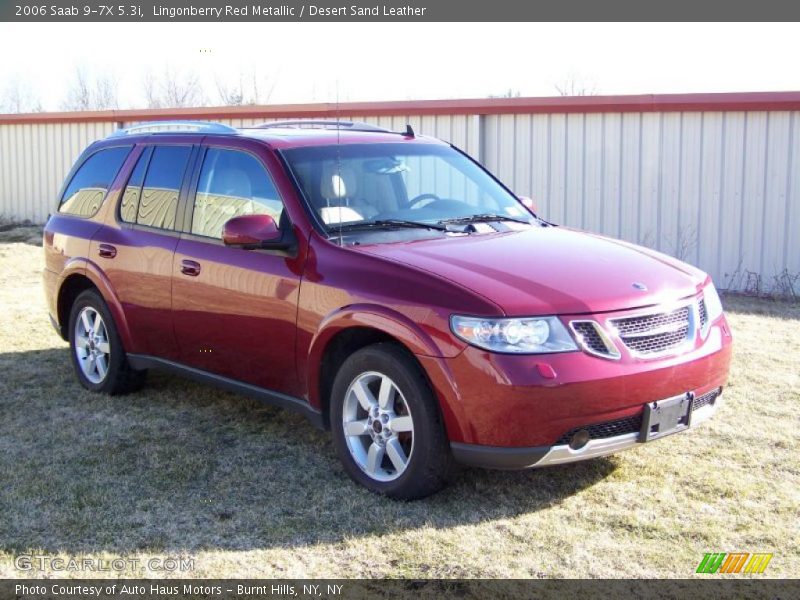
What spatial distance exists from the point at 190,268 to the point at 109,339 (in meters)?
1.21

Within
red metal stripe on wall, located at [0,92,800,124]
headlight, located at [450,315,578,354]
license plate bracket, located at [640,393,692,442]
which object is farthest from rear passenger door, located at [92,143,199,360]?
red metal stripe on wall, located at [0,92,800,124]

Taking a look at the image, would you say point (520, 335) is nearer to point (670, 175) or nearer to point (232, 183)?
point (232, 183)

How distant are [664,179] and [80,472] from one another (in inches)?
348

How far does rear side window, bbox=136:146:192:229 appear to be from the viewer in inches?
247

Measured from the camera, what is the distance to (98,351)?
6984mm

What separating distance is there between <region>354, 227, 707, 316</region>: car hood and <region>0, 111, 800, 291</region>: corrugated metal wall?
674 centimetres

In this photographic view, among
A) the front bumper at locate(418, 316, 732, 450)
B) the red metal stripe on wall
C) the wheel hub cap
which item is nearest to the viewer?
the front bumper at locate(418, 316, 732, 450)

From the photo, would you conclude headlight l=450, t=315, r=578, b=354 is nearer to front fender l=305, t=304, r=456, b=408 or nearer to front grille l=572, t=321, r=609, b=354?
front grille l=572, t=321, r=609, b=354

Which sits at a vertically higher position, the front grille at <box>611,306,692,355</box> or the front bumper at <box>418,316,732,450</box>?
the front grille at <box>611,306,692,355</box>

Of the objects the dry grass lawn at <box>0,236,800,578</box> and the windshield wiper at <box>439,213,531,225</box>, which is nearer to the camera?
the dry grass lawn at <box>0,236,800,578</box>

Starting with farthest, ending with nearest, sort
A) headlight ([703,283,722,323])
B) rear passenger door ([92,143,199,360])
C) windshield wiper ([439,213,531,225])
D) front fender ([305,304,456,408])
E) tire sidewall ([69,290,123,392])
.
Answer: tire sidewall ([69,290,123,392])
rear passenger door ([92,143,199,360])
windshield wiper ([439,213,531,225])
headlight ([703,283,722,323])
front fender ([305,304,456,408])

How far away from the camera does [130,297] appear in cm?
648

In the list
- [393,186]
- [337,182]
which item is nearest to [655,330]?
[393,186]

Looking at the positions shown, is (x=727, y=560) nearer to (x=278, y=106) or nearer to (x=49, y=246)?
(x=49, y=246)
